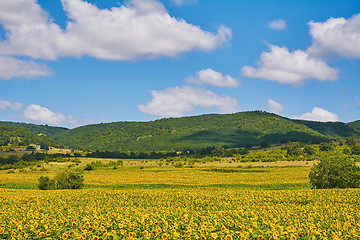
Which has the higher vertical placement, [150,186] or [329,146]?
[329,146]

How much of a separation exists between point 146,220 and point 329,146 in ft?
493

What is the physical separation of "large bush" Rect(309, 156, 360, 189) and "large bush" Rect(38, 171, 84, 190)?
117 feet

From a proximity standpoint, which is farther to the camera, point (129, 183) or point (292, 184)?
point (129, 183)

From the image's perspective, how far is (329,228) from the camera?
15.7 m

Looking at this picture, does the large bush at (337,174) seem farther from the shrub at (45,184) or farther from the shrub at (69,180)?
the shrub at (45,184)

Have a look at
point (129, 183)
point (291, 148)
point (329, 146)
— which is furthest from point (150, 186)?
point (329, 146)

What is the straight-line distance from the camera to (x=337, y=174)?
1823 inches

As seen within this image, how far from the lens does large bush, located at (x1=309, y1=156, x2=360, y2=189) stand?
45.9m

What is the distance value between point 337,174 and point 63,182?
40061 millimetres

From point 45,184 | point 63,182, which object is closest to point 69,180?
point 63,182

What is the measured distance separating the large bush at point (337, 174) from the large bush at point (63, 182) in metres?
35.6

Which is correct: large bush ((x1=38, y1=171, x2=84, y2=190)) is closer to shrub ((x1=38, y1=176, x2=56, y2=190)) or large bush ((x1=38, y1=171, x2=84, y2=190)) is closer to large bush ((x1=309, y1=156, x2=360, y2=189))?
shrub ((x1=38, y1=176, x2=56, y2=190))

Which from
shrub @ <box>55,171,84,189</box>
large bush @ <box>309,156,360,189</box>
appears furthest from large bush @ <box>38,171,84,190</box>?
large bush @ <box>309,156,360,189</box>

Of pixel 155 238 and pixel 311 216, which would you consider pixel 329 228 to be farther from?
pixel 155 238
